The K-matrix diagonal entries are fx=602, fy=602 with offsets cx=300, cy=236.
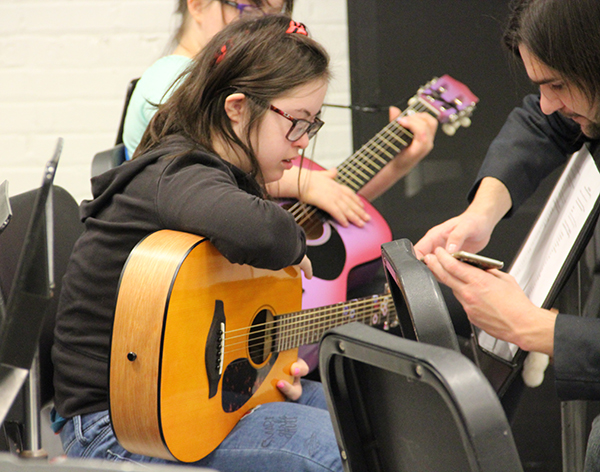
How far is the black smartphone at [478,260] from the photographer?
0.82m

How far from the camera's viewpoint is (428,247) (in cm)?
121

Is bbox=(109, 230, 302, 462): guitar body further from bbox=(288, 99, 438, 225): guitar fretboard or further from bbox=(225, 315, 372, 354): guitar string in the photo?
bbox=(288, 99, 438, 225): guitar fretboard

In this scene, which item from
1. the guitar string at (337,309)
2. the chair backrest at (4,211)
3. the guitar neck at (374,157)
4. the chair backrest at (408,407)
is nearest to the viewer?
the chair backrest at (408,407)

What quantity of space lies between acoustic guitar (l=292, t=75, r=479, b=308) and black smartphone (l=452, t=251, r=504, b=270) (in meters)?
0.50

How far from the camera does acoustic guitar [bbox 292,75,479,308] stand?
1.37 metres

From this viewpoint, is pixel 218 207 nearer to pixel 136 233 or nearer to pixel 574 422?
pixel 136 233

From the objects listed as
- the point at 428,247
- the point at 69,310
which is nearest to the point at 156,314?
the point at 69,310

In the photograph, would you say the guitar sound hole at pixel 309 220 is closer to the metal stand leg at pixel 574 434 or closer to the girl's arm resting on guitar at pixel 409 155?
the girl's arm resting on guitar at pixel 409 155

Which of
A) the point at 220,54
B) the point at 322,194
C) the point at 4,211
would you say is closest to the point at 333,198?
the point at 322,194

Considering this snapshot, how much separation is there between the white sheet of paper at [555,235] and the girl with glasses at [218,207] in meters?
0.39

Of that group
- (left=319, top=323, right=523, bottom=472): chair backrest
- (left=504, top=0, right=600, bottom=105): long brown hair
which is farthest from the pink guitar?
(left=319, top=323, right=523, bottom=472): chair backrest

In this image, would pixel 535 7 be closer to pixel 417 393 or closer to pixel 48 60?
pixel 417 393

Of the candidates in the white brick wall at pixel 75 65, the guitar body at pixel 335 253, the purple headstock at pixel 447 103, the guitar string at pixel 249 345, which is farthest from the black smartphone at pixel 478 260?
the white brick wall at pixel 75 65

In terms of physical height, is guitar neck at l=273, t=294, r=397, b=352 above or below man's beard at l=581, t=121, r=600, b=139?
below
